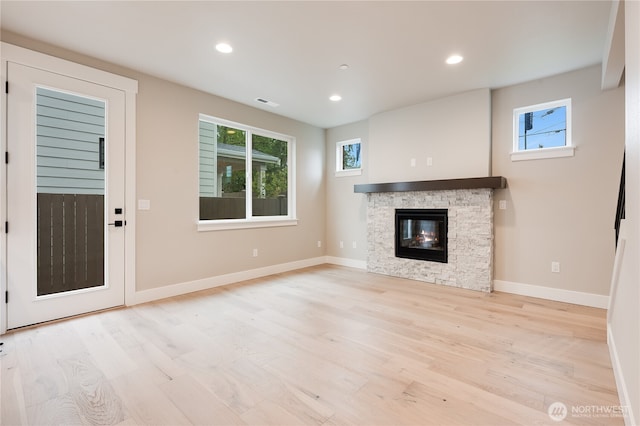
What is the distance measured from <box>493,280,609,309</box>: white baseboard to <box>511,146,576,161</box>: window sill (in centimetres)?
162

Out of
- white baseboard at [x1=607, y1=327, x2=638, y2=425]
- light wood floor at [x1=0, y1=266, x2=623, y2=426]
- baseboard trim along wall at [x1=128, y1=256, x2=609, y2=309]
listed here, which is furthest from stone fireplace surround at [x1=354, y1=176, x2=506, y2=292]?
white baseboard at [x1=607, y1=327, x2=638, y2=425]

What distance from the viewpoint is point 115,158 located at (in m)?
3.34

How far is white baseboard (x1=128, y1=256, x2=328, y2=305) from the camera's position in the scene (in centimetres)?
362

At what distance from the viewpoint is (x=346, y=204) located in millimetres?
5828

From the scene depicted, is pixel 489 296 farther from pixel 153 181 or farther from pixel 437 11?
pixel 153 181

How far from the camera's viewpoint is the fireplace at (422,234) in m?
4.47

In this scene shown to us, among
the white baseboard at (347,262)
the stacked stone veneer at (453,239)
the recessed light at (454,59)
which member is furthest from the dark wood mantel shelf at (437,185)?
the recessed light at (454,59)

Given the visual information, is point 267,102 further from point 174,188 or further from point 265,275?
point 265,275

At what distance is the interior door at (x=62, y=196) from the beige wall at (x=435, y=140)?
3.71m

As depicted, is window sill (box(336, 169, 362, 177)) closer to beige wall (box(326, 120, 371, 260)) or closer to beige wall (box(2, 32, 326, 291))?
beige wall (box(326, 120, 371, 260))

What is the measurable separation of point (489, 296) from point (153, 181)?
4.43m

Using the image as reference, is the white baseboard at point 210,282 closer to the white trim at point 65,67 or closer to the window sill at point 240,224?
the window sill at point 240,224

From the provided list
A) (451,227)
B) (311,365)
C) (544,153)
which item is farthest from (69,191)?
(544,153)

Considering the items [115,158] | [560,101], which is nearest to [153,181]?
[115,158]
